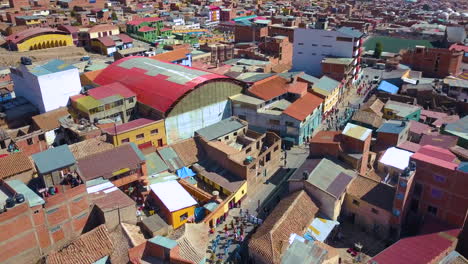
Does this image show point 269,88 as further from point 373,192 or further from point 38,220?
point 38,220

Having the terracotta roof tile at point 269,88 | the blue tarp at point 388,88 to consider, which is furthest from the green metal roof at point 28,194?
the blue tarp at point 388,88

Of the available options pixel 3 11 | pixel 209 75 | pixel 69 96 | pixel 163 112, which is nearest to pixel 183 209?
pixel 163 112

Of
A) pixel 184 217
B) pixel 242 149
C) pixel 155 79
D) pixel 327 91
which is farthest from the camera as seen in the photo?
pixel 327 91

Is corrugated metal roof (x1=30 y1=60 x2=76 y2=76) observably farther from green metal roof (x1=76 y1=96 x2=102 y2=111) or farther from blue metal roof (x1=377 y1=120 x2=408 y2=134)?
blue metal roof (x1=377 y1=120 x2=408 y2=134)

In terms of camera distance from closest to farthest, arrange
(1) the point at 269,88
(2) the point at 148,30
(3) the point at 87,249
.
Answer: (3) the point at 87,249 → (1) the point at 269,88 → (2) the point at 148,30

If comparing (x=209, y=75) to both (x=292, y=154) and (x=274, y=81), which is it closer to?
(x=274, y=81)

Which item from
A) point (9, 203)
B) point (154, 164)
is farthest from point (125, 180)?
point (9, 203)
